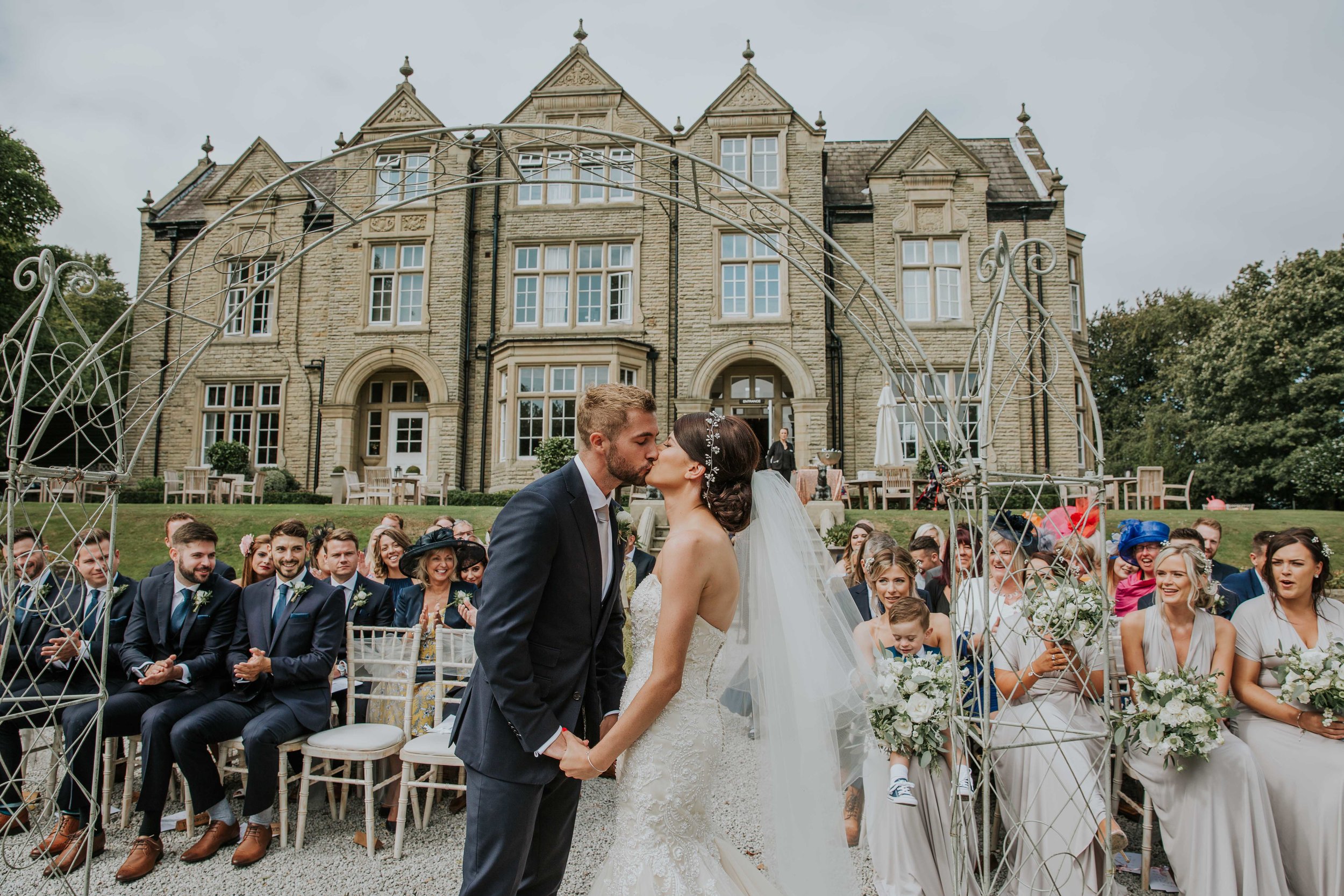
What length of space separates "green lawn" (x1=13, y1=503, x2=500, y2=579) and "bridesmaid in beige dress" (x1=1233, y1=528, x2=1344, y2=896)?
1093 cm

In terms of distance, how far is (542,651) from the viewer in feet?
8.90

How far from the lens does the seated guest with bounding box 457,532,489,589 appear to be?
20.1ft

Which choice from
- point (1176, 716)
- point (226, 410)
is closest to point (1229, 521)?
point (1176, 716)

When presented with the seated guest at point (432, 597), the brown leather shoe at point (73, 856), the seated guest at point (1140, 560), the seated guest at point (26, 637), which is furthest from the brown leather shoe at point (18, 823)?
the seated guest at point (1140, 560)

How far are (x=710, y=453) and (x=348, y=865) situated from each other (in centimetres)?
332

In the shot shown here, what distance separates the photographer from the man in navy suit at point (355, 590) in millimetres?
5547

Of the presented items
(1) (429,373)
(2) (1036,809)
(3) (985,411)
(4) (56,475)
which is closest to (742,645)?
(3) (985,411)

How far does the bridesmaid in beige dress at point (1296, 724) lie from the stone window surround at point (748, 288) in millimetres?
14530

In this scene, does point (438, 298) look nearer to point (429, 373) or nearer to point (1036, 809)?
point (429, 373)

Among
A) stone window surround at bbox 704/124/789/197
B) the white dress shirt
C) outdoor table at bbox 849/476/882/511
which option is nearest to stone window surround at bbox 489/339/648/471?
stone window surround at bbox 704/124/789/197

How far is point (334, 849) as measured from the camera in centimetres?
455

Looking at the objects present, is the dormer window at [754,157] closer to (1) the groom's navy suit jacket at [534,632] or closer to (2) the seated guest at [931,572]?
(2) the seated guest at [931,572]

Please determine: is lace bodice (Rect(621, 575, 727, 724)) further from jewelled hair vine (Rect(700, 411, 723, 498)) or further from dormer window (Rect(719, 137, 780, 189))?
dormer window (Rect(719, 137, 780, 189))

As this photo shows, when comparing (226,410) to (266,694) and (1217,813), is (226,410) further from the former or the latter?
(1217,813)
